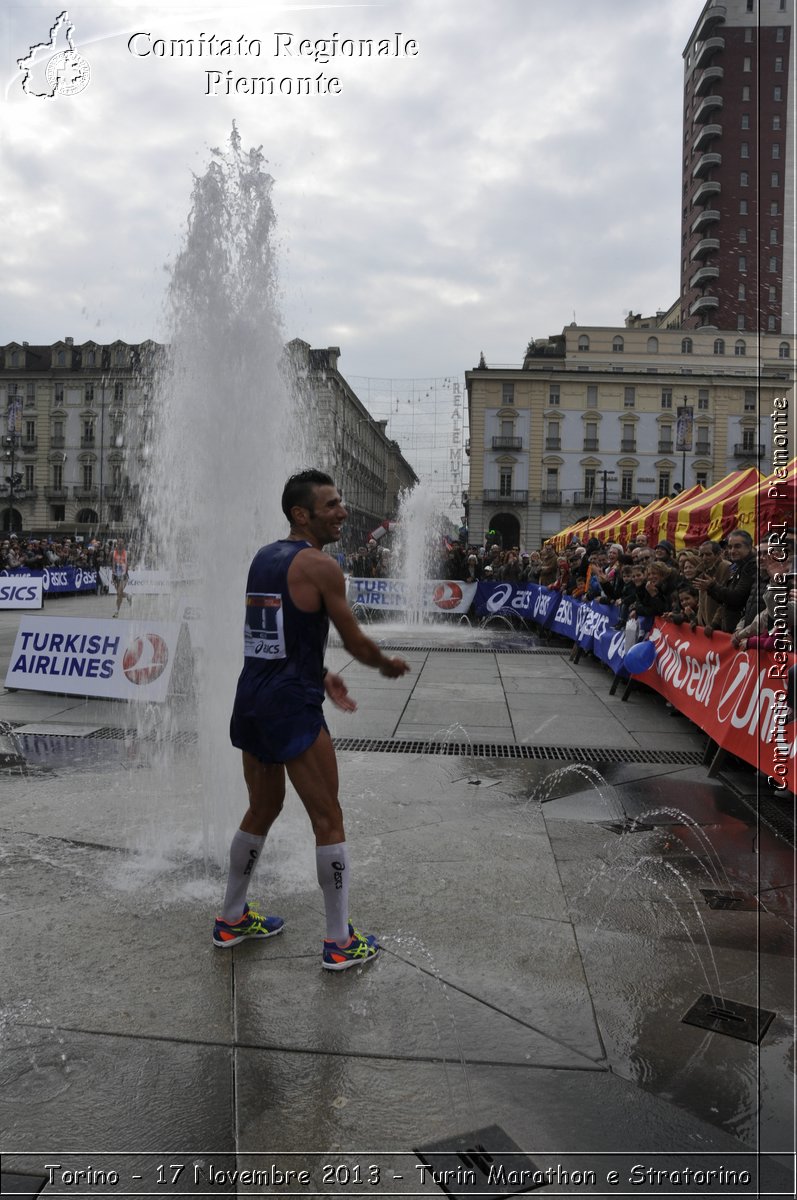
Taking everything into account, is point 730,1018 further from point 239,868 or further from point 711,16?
point 711,16

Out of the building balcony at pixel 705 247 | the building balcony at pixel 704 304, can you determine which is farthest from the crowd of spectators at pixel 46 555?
the building balcony at pixel 705 247

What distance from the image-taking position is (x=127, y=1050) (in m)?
2.68

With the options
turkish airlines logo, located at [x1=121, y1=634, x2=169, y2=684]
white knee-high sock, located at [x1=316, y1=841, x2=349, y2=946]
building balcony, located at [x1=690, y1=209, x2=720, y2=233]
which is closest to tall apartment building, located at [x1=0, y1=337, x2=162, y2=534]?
building balcony, located at [x1=690, y1=209, x2=720, y2=233]

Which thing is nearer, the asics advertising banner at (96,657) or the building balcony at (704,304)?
the asics advertising banner at (96,657)

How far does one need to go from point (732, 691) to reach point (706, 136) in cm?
7857

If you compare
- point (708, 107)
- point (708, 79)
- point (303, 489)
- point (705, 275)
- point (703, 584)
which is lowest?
point (703, 584)

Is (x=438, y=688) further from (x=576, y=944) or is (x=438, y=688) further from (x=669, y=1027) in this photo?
(x=669, y=1027)

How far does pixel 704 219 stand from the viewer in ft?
249

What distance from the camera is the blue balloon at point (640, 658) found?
915 cm

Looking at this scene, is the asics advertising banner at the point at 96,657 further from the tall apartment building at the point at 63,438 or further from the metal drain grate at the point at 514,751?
the tall apartment building at the point at 63,438

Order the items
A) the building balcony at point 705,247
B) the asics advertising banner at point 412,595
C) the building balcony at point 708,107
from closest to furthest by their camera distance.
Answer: the asics advertising banner at point 412,595 → the building balcony at point 708,107 → the building balcony at point 705,247

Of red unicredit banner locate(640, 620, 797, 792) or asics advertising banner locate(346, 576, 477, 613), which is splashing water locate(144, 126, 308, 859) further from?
asics advertising banner locate(346, 576, 477, 613)

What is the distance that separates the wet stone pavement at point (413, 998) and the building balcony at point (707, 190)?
263 ft

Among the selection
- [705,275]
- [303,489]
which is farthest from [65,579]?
[705,275]
